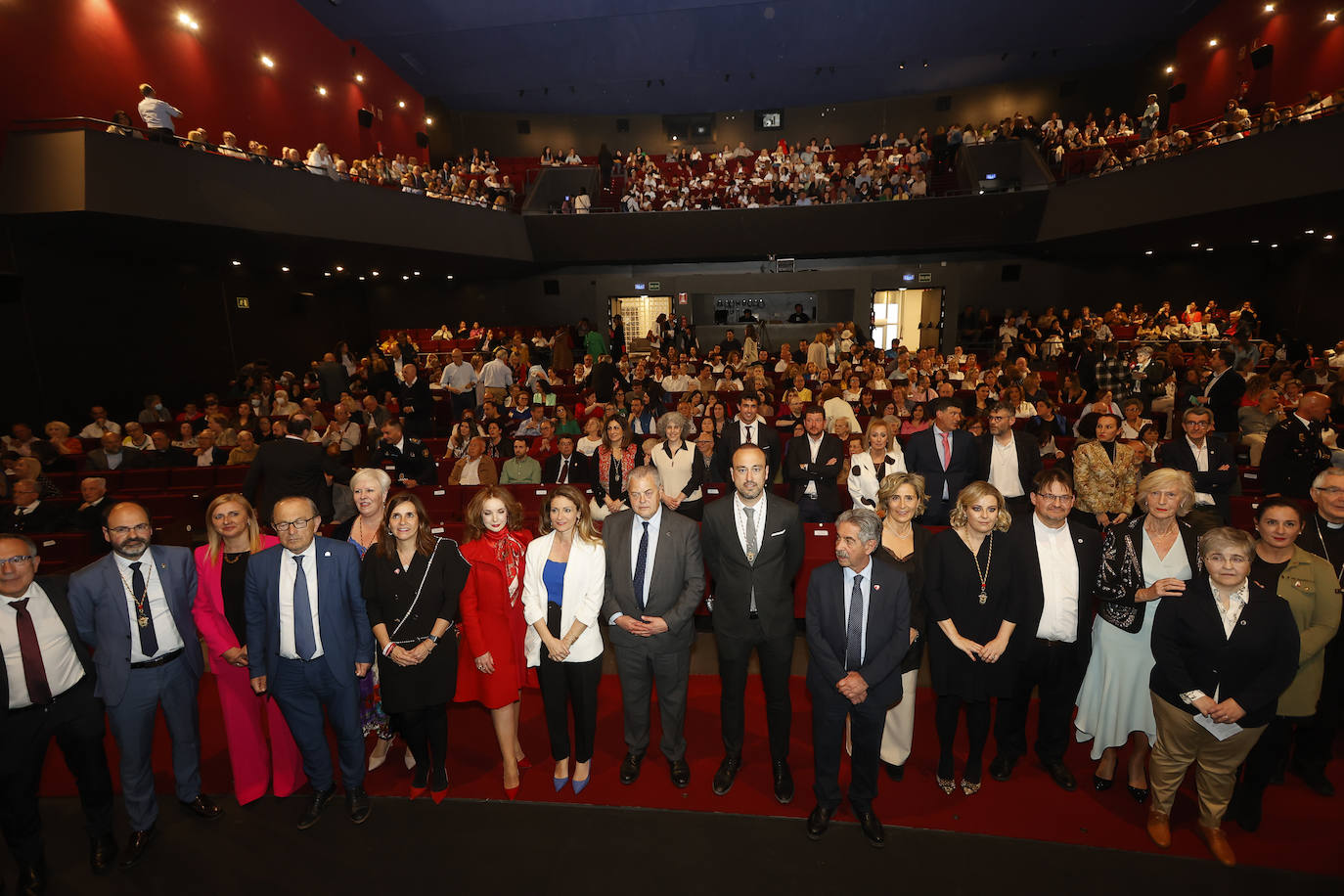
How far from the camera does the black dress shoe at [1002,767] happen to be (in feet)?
10.1

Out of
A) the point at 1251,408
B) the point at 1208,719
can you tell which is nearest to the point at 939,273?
the point at 1251,408

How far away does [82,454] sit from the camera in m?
7.63

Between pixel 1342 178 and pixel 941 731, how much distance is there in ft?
32.9

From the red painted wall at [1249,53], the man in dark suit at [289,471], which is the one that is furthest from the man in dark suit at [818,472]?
the red painted wall at [1249,53]

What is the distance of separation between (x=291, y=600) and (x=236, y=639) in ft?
1.47

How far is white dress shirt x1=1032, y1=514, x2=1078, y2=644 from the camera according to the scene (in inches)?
110

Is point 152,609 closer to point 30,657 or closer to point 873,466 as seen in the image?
point 30,657

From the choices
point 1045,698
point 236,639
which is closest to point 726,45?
point 1045,698

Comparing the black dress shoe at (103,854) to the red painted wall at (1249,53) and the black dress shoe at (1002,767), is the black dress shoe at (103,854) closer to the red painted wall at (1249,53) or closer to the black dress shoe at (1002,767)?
the black dress shoe at (1002,767)

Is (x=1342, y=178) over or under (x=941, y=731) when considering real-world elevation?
over

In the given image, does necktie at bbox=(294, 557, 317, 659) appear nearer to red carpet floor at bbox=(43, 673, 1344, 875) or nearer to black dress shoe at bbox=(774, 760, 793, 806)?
red carpet floor at bbox=(43, 673, 1344, 875)

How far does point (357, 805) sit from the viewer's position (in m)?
2.96

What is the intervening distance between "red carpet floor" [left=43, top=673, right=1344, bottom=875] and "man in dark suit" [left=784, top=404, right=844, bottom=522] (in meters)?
1.54

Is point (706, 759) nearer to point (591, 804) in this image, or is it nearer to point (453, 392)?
point (591, 804)
